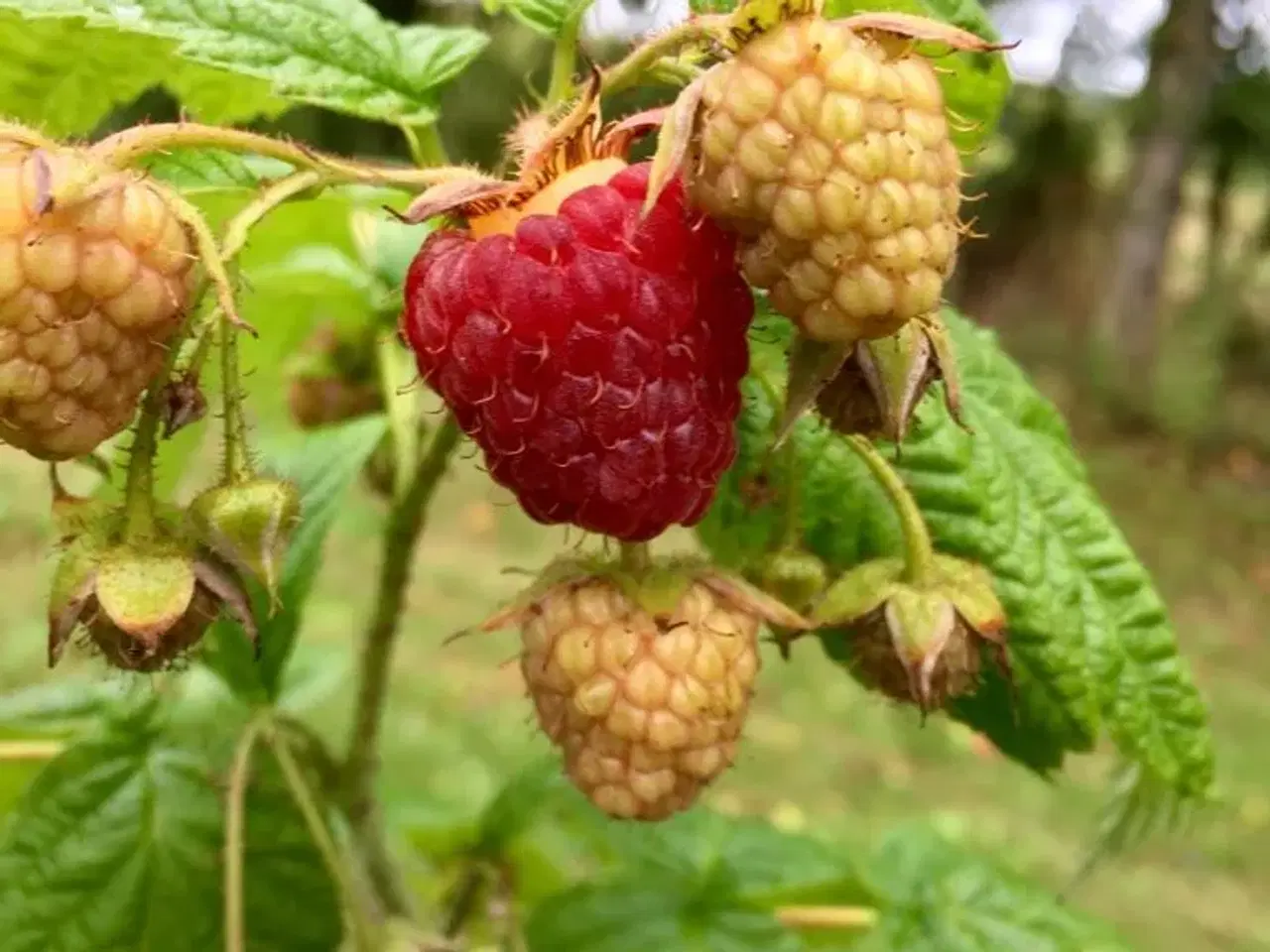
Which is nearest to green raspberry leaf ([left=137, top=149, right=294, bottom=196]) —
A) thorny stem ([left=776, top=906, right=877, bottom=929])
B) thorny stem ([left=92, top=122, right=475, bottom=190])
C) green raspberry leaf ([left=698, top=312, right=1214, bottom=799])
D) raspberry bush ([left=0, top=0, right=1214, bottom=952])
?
raspberry bush ([left=0, top=0, right=1214, bottom=952])

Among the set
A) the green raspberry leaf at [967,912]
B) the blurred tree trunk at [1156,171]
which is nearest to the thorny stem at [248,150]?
the green raspberry leaf at [967,912]

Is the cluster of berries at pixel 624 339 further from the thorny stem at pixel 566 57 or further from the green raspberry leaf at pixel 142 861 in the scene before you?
the green raspberry leaf at pixel 142 861

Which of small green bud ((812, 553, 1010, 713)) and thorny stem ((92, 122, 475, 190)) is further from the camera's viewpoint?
small green bud ((812, 553, 1010, 713))

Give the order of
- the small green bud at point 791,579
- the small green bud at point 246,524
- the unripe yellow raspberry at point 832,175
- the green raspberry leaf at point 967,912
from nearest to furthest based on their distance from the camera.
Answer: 1. the unripe yellow raspberry at point 832,175
2. the small green bud at point 246,524
3. the small green bud at point 791,579
4. the green raspberry leaf at point 967,912

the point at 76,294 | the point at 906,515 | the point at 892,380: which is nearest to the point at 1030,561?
the point at 906,515

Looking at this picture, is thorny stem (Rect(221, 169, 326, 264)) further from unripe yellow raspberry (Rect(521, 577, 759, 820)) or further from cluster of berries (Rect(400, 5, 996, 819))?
unripe yellow raspberry (Rect(521, 577, 759, 820))
